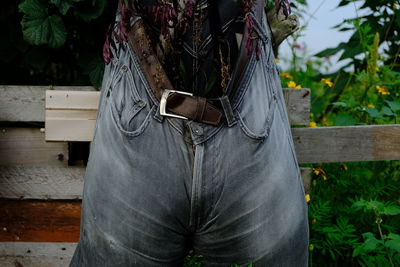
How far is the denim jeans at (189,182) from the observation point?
160cm

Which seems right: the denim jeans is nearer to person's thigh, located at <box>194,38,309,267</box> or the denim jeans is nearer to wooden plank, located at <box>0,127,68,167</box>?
person's thigh, located at <box>194,38,309,267</box>

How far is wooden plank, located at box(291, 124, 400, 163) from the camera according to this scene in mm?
2475

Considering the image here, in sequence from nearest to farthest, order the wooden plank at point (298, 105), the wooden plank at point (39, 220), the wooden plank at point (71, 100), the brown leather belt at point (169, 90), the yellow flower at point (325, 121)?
the brown leather belt at point (169, 90)
the wooden plank at point (71, 100)
the wooden plank at point (298, 105)
the wooden plank at point (39, 220)
the yellow flower at point (325, 121)

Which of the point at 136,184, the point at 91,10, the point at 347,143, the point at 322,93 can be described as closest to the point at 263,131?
the point at 136,184

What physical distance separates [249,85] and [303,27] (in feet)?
4.74

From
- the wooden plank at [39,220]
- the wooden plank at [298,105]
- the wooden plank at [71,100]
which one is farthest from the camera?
the wooden plank at [39,220]

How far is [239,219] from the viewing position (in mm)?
1624

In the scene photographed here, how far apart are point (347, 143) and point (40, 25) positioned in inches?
53.2

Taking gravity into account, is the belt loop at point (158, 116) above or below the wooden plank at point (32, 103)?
above

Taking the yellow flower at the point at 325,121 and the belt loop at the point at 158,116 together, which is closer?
the belt loop at the point at 158,116

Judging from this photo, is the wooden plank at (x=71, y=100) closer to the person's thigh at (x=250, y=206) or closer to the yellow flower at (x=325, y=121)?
the person's thigh at (x=250, y=206)

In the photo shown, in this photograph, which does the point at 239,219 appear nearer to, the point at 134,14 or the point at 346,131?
the point at 134,14

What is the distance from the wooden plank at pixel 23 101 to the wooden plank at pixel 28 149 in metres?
0.07

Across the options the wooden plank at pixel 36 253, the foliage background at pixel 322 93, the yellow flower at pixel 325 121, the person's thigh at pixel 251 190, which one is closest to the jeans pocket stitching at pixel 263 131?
the person's thigh at pixel 251 190
